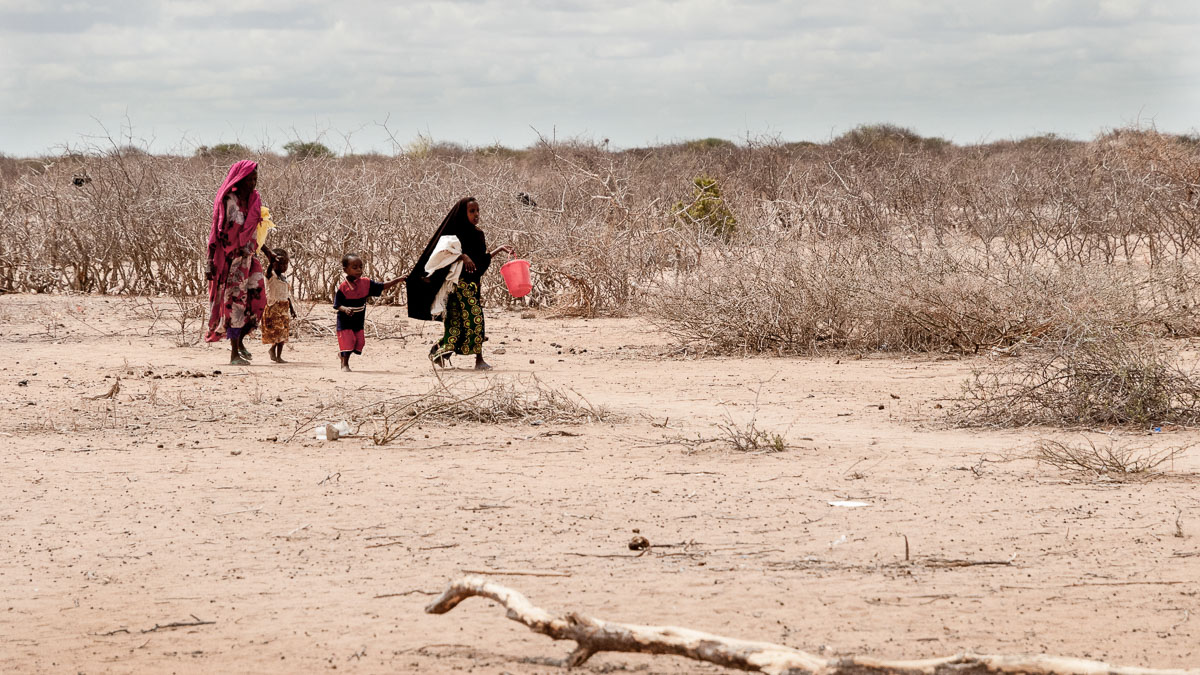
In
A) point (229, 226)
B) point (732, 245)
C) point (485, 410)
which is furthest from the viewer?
point (732, 245)

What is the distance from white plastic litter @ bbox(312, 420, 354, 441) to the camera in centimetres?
741

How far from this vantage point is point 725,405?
865 centimetres

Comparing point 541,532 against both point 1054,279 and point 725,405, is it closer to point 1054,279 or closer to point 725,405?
point 725,405

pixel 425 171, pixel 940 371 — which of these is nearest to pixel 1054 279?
pixel 940 371

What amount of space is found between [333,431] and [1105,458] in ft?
13.0

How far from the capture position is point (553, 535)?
5.30 meters

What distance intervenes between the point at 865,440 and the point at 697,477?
53.7 inches

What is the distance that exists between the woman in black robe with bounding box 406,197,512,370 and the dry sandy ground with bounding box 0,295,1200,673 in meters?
1.40

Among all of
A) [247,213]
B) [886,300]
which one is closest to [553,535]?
[247,213]

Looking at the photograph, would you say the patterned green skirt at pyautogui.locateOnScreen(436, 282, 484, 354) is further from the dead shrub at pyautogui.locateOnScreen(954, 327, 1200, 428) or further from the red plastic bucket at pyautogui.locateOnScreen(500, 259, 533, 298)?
the dead shrub at pyautogui.locateOnScreen(954, 327, 1200, 428)

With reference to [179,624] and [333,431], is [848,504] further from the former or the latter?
[333,431]

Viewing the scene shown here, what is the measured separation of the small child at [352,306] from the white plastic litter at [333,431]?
9.22 feet

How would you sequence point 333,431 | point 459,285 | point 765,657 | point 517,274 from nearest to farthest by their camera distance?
point 765,657
point 333,431
point 459,285
point 517,274

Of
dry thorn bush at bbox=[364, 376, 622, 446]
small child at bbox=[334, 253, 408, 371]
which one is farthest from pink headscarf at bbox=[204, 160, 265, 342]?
dry thorn bush at bbox=[364, 376, 622, 446]
